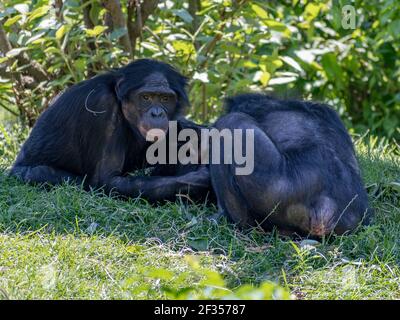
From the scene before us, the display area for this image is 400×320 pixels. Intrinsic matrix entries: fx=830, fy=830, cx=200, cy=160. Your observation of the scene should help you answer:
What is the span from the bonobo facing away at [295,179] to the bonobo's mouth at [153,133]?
26.8 inches

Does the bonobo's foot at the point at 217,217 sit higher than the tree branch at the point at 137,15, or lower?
lower

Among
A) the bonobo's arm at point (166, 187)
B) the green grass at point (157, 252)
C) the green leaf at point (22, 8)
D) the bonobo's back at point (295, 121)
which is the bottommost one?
the bonobo's arm at point (166, 187)

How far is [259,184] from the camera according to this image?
498 centimetres

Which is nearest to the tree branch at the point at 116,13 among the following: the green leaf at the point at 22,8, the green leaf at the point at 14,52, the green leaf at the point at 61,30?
the green leaf at the point at 61,30

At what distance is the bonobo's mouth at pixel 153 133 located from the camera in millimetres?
5926

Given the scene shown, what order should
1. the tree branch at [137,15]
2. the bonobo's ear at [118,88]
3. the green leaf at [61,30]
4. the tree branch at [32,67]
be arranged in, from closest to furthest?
the bonobo's ear at [118,88] < the green leaf at [61,30] < the tree branch at [137,15] < the tree branch at [32,67]

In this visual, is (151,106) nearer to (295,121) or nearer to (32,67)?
(295,121)

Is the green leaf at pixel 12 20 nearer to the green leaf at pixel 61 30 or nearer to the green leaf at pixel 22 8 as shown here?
the green leaf at pixel 22 8

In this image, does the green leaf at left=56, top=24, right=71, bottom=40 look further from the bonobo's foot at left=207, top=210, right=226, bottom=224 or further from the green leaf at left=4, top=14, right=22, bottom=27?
the bonobo's foot at left=207, top=210, right=226, bottom=224

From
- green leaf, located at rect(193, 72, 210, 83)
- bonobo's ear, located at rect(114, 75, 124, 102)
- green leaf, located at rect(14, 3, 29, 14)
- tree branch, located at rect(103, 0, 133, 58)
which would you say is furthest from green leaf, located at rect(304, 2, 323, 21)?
bonobo's ear, located at rect(114, 75, 124, 102)
